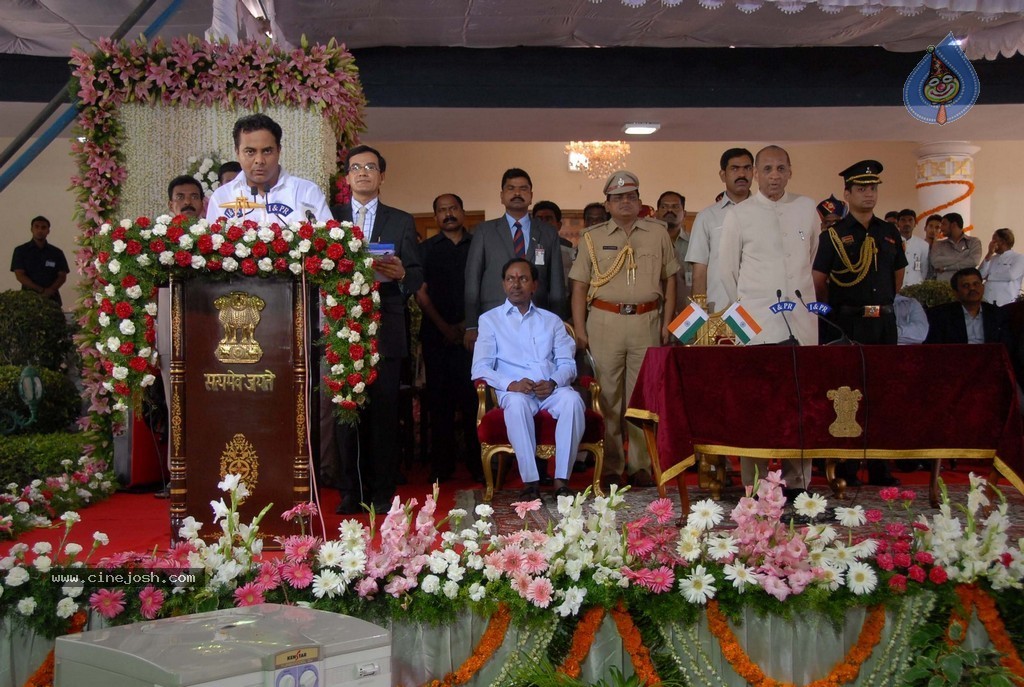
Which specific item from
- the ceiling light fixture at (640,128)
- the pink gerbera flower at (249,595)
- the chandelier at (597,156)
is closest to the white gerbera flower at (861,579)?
the pink gerbera flower at (249,595)

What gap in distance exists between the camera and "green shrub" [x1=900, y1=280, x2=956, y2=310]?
752 cm

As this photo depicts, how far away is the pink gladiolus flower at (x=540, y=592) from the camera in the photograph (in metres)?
3.29

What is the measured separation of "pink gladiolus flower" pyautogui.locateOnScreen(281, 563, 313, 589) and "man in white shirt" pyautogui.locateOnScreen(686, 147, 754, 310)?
3.41 meters

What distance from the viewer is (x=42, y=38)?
7941 mm

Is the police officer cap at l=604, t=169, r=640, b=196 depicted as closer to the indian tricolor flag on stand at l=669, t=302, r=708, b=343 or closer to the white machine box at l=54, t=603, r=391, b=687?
the indian tricolor flag on stand at l=669, t=302, r=708, b=343

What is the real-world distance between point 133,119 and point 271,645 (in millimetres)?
4271

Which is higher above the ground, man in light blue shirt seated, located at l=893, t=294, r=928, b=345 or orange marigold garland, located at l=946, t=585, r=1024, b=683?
man in light blue shirt seated, located at l=893, t=294, r=928, b=345

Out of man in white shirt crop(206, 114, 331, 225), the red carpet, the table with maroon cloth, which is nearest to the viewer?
man in white shirt crop(206, 114, 331, 225)

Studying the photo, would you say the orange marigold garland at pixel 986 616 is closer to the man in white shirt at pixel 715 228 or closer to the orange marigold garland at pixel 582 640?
the orange marigold garland at pixel 582 640

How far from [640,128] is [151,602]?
6872 millimetres

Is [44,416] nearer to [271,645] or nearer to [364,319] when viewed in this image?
[364,319]

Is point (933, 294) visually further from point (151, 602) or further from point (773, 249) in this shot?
point (151, 602)

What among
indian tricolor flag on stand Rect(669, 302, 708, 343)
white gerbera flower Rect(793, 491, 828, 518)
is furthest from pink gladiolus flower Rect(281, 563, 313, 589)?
indian tricolor flag on stand Rect(669, 302, 708, 343)

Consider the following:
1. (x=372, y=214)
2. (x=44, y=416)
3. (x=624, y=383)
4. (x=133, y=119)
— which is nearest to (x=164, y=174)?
(x=133, y=119)
